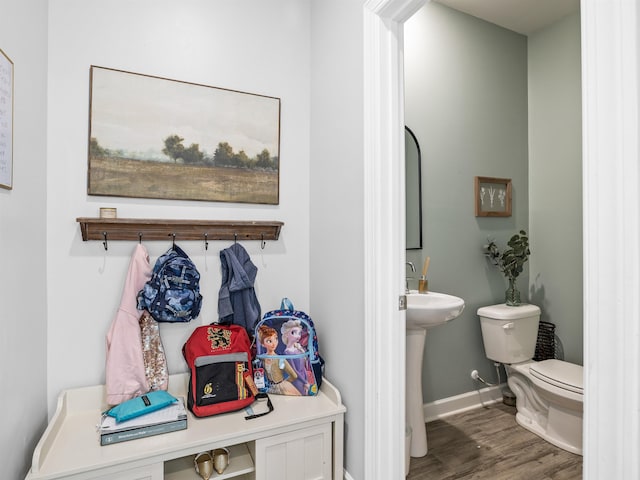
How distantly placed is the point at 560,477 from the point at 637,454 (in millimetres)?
1586

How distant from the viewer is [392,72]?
1492 mm

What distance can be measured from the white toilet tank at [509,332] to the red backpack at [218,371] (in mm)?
1627

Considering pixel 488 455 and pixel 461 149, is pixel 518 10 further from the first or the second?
pixel 488 455

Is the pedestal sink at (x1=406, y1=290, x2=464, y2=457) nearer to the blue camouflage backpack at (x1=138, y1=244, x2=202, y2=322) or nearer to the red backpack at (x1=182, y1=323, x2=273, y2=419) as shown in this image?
the red backpack at (x1=182, y1=323, x2=273, y2=419)

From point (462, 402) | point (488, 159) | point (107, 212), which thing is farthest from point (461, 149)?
point (107, 212)

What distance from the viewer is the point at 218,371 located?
1646 mm

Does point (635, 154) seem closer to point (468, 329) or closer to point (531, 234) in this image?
point (468, 329)

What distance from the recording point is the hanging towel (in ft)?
6.08

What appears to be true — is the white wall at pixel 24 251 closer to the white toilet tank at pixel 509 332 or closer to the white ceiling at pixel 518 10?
the white ceiling at pixel 518 10

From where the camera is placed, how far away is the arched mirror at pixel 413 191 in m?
2.40

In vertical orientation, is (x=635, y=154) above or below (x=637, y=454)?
above

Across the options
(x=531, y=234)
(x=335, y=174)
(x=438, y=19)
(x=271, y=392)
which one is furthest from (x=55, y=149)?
(x=531, y=234)

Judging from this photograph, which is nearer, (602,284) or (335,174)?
(602,284)

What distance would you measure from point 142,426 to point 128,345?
374 mm
